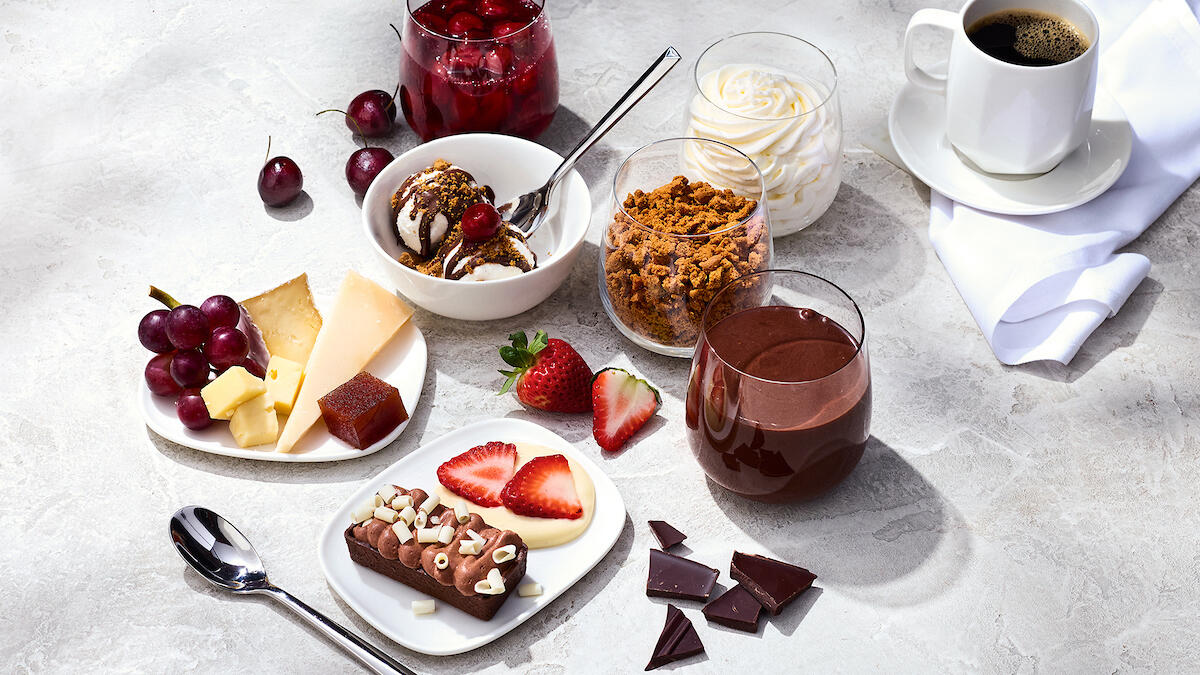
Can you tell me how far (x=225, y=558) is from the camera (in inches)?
52.1

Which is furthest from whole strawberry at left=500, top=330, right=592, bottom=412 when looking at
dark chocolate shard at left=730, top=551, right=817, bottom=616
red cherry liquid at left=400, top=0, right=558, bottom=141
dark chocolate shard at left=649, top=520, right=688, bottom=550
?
red cherry liquid at left=400, top=0, right=558, bottom=141

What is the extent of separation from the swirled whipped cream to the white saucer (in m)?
0.18

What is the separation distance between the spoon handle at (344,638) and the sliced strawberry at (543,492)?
9.2 inches

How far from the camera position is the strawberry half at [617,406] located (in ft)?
4.75

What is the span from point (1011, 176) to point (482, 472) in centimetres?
97

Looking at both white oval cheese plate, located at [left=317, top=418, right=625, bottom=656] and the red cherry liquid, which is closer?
white oval cheese plate, located at [left=317, top=418, right=625, bottom=656]

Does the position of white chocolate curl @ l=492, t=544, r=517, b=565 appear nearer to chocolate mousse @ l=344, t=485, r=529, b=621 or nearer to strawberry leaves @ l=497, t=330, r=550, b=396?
chocolate mousse @ l=344, t=485, r=529, b=621

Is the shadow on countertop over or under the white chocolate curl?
under

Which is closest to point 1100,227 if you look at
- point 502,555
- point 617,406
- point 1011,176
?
point 1011,176

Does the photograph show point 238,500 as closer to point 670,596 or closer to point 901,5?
point 670,596

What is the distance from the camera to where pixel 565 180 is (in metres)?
1.69

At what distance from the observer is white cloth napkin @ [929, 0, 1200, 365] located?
5.14 ft

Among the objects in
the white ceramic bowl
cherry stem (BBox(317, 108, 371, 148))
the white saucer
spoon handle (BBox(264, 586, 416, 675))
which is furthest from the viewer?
cherry stem (BBox(317, 108, 371, 148))

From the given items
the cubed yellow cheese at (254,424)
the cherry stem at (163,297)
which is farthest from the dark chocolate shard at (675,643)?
the cherry stem at (163,297)
